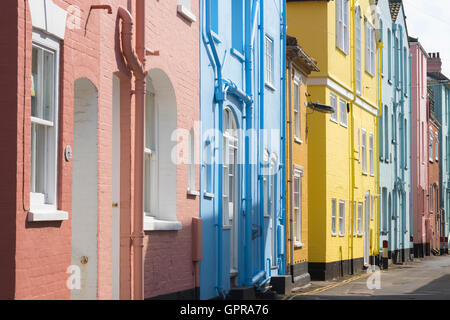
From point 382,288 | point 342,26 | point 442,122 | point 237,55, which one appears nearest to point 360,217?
point 342,26

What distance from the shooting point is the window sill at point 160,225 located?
41.5 ft

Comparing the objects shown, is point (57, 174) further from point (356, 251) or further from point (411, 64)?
point (411, 64)

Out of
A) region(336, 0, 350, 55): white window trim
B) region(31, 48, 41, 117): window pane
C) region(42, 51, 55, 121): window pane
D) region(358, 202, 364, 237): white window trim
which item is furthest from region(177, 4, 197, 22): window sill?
region(358, 202, 364, 237): white window trim

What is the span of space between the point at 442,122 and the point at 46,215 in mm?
52413

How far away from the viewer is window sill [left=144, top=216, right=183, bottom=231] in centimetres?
1265

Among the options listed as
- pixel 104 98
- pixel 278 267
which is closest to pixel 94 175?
pixel 104 98

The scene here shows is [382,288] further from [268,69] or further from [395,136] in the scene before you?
[395,136]

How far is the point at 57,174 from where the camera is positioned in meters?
9.59

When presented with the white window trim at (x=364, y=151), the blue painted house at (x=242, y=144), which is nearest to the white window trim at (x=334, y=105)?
the white window trim at (x=364, y=151)

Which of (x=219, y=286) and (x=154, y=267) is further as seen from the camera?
(x=219, y=286)

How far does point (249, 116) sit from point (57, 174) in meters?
9.38

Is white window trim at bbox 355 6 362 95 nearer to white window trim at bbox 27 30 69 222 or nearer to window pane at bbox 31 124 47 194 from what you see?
white window trim at bbox 27 30 69 222

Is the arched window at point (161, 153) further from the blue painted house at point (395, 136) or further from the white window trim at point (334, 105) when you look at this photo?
the blue painted house at point (395, 136)

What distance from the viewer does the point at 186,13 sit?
46.6 ft
